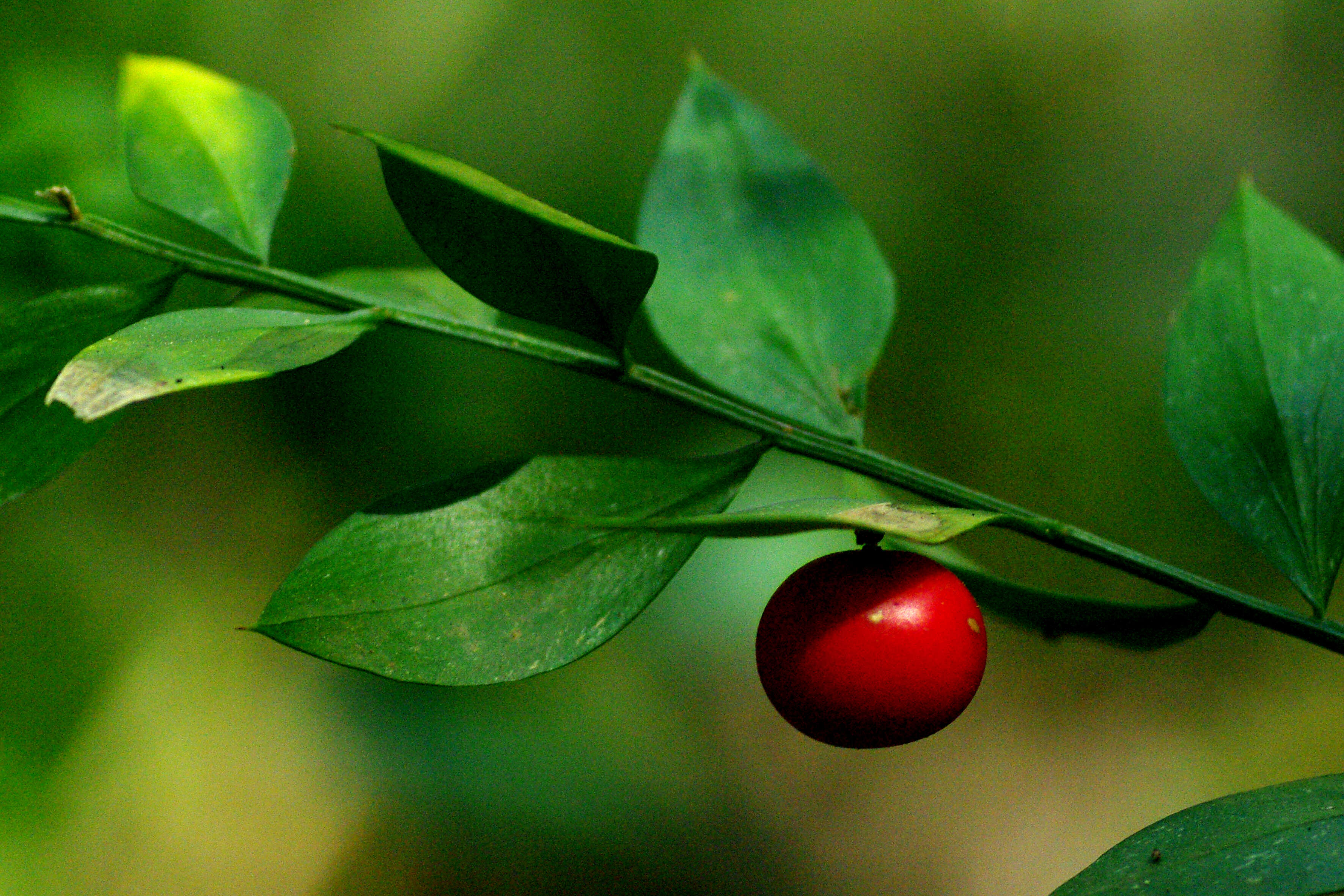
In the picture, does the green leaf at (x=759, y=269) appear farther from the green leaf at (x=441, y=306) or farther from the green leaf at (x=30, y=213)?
the green leaf at (x=30, y=213)

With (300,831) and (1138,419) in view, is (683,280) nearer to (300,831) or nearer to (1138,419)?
(300,831)

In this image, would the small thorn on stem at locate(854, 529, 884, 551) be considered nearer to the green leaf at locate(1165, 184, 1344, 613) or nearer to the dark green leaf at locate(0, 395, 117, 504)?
the green leaf at locate(1165, 184, 1344, 613)

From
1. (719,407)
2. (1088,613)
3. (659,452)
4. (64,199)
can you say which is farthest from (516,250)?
(659,452)

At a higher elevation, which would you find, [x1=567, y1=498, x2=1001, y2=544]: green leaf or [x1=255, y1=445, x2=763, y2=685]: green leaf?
[x1=567, y1=498, x2=1001, y2=544]: green leaf

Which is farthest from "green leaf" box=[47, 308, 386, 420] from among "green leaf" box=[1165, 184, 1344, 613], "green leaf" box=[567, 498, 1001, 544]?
"green leaf" box=[1165, 184, 1344, 613]

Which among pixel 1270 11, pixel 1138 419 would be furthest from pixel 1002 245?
pixel 1270 11
